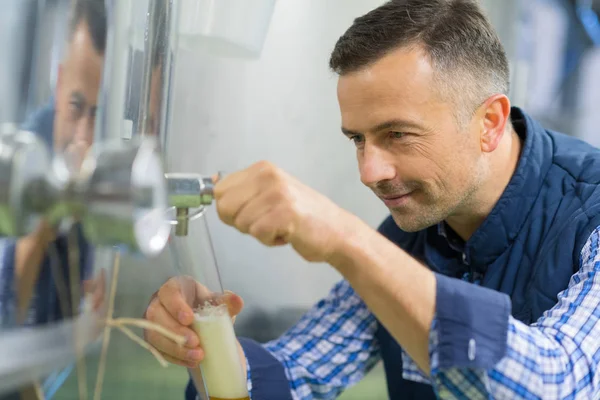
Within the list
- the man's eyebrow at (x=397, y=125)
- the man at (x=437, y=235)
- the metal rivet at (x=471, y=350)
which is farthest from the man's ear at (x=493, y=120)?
the metal rivet at (x=471, y=350)

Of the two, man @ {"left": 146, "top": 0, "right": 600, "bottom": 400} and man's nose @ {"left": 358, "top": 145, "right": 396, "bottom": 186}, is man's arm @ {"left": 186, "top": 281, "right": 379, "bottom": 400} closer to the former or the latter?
man @ {"left": 146, "top": 0, "right": 600, "bottom": 400}

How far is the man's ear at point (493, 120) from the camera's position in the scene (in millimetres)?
874

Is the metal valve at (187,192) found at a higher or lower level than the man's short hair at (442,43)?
lower

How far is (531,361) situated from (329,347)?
1.50ft

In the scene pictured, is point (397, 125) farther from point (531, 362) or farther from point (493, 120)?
point (531, 362)

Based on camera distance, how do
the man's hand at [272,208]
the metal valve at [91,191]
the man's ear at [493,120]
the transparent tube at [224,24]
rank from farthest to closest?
the man's ear at [493,120] < the transparent tube at [224,24] < the man's hand at [272,208] < the metal valve at [91,191]

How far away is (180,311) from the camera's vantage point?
0.55m

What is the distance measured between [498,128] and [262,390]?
46cm

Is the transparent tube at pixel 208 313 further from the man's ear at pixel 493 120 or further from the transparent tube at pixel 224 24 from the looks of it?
the man's ear at pixel 493 120

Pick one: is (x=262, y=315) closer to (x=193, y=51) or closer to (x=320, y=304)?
(x=320, y=304)

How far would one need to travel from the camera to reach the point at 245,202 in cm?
49

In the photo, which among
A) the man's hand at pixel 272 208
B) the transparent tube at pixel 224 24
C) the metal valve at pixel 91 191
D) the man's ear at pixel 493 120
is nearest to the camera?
the metal valve at pixel 91 191

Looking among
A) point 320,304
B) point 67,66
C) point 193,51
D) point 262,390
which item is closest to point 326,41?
point 193,51

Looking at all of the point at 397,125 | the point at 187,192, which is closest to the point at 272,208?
the point at 187,192
